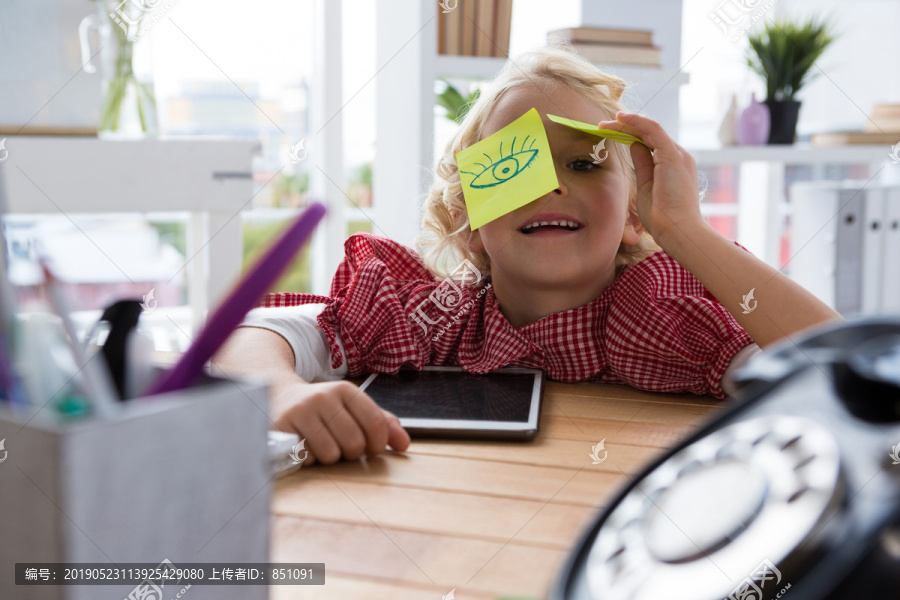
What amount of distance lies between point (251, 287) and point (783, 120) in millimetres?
2695

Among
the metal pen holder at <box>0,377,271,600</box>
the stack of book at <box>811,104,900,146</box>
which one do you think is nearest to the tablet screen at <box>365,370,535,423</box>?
the metal pen holder at <box>0,377,271,600</box>

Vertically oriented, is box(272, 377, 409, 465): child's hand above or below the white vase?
below

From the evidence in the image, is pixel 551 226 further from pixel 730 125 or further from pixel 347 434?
pixel 730 125

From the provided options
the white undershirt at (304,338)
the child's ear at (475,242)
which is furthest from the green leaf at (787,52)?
the white undershirt at (304,338)

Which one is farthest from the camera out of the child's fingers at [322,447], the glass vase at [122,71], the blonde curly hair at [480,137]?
the glass vase at [122,71]

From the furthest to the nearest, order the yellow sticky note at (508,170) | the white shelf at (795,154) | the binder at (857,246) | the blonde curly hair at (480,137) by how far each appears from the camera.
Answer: the binder at (857,246) → the white shelf at (795,154) → the blonde curly hair at (480,137) → the yellow sticky note at (508,170)

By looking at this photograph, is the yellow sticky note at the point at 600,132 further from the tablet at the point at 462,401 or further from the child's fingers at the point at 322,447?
the child's fingers at the point at 322,447

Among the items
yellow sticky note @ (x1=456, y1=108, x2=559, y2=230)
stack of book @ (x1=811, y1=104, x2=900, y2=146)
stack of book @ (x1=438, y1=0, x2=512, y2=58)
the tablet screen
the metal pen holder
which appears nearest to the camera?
the metal pen holder

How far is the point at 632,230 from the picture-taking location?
3.87ft

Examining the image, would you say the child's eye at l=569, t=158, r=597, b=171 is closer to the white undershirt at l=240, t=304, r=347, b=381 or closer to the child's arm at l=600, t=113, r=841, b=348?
the child's arm at l=600, t=113, r=841, b=348

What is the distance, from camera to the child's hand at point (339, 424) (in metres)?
0.52

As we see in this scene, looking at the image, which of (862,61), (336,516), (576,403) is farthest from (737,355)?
(862,61)

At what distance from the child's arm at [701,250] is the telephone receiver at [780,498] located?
1.82 feet

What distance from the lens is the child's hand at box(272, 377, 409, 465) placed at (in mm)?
518
